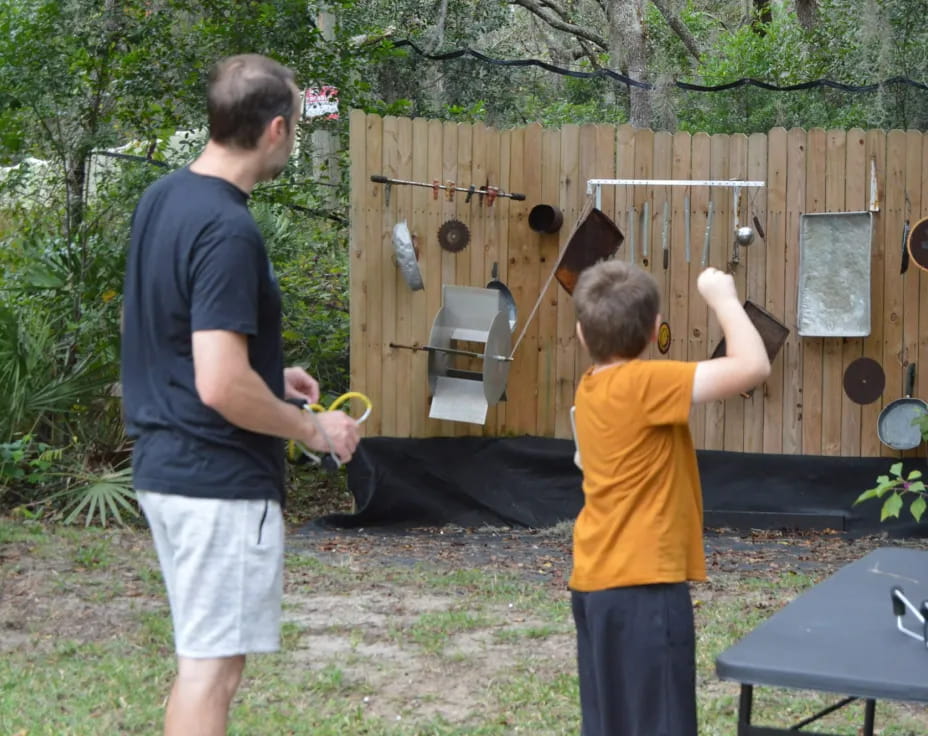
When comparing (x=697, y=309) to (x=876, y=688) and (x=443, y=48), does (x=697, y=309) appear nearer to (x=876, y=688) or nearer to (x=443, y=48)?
(x=876, y=688)

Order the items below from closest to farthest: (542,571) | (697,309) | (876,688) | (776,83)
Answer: (876,688) < (542,571) < (697,309) < (776,83)

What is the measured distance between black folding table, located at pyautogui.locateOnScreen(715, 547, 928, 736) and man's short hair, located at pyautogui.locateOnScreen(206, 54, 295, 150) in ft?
4.47

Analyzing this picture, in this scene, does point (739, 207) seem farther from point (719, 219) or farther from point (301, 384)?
point (301, 384)

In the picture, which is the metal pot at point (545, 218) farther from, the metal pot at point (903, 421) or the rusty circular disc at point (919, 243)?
the metal pot at point (903, 421)

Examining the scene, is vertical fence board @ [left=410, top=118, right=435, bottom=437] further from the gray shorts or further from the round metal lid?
the gray shorts

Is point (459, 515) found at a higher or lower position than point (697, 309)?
lower

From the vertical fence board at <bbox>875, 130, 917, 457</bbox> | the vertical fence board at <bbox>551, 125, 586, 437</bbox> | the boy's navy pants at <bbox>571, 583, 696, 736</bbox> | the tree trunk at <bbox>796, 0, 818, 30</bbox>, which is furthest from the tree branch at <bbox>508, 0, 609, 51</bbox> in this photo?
the boy's navy pants at <bbox>571, 583, 696, 736</bbox>

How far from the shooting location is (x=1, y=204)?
816 centimetres

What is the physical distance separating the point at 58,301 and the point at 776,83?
7.21 m

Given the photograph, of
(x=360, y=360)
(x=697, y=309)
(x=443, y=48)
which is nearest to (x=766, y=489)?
(x=697, y=309)

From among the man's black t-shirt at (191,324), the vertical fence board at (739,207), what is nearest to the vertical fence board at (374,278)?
the vertical fence board at (739,207)

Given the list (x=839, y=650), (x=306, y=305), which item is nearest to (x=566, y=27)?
(x=306, y=305)

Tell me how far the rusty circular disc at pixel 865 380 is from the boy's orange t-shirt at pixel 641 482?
14.9 ft

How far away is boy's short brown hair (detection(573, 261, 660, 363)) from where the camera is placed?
2547 millimetres
